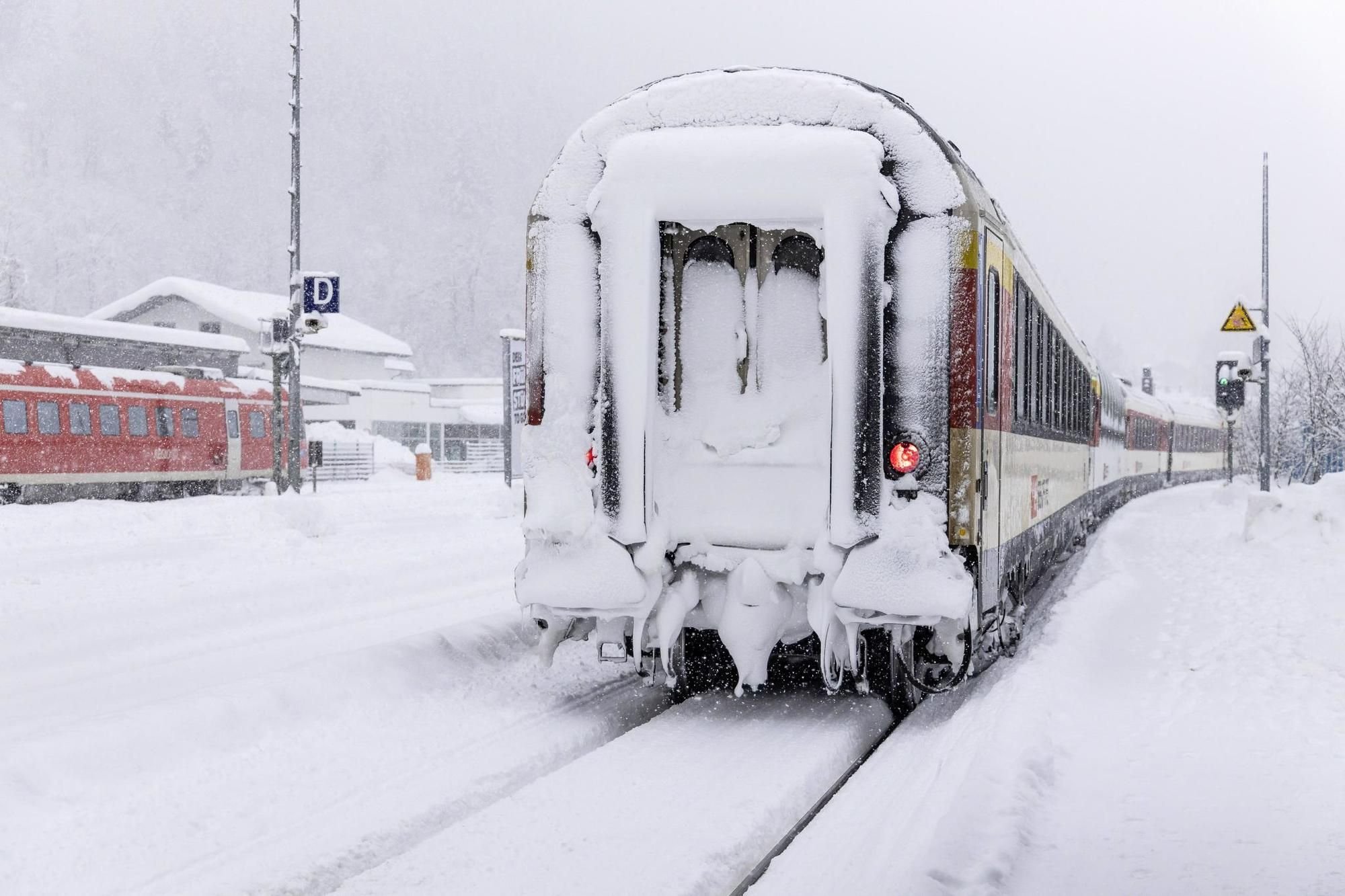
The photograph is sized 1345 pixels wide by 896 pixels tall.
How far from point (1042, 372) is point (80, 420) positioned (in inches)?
936

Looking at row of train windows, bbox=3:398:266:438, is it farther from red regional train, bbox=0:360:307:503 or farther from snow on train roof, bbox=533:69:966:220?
snow on train roof, bbox=533:69:966:220

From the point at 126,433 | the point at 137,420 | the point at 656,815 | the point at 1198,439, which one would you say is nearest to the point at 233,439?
the point at 137,420

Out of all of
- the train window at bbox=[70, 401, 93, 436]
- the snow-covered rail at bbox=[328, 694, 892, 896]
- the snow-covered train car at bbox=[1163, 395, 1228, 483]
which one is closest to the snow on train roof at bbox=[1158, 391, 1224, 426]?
the snow-covered train car at bbox=[1163, 395, 1228, 483]

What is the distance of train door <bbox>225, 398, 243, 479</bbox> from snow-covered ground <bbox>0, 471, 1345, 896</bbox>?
22226 mm

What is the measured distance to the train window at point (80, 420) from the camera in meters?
27.0

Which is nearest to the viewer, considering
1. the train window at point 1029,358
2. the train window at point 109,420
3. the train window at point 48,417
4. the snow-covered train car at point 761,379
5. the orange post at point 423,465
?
the snow-covered train car at point 761,379

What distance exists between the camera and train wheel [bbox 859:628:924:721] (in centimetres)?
646

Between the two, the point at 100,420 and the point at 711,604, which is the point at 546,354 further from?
the point at 100,420

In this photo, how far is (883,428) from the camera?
20.1 feet

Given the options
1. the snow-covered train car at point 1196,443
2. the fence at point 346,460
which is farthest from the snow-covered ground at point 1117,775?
the fence at point 346,460

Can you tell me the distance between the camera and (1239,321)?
17.7 meters

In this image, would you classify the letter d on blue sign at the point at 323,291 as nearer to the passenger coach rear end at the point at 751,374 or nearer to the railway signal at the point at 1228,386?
the passenger coach rear end at the point at 751,374

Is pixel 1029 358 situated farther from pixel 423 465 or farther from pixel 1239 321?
pixel 423 465

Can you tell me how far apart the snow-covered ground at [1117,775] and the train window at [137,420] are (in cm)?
2414
